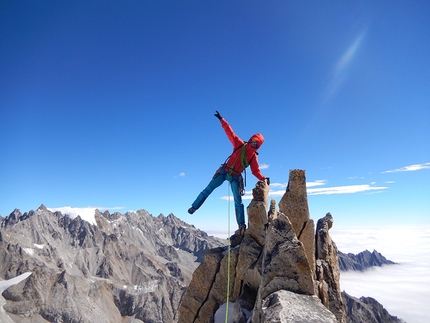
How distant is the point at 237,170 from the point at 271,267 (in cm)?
757

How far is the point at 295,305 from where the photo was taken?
7.30 metres

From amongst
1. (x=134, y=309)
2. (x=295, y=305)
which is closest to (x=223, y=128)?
(x=295, y=305)

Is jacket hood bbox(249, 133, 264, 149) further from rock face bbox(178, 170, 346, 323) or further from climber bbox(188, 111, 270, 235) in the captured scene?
rock face bbox(178, 170, 346, 323)

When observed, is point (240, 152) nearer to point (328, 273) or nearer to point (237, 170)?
point (237, 170)

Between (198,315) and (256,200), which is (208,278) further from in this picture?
(256,200)

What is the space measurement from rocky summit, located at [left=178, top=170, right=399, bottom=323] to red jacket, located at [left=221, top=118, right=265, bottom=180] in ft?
3.12

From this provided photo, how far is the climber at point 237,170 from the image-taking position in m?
15.7

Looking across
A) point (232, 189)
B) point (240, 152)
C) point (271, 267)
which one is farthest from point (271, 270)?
point (240, 152)

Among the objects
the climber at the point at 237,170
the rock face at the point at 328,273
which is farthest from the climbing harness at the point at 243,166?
the rock face at the point at 328,273

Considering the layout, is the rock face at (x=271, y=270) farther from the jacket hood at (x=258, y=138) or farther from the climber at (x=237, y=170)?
the jacket hood at (x=258, y=138)

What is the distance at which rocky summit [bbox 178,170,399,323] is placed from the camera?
8758 millimetres

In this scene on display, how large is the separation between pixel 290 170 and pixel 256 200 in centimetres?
250

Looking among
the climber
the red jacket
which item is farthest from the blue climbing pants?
the red jacket

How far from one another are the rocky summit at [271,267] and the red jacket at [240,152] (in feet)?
3.12
